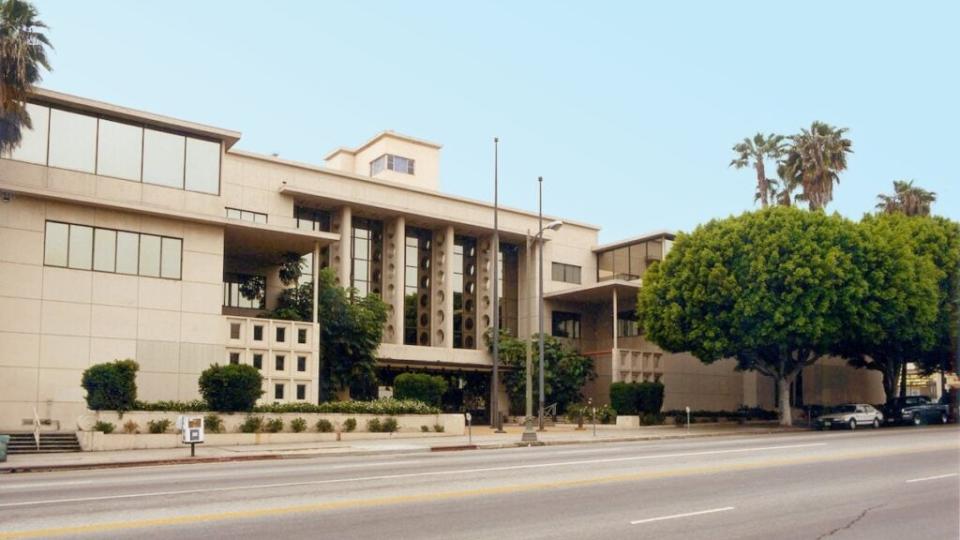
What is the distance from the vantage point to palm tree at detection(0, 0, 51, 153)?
31.7 meters

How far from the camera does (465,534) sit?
11.8 meters

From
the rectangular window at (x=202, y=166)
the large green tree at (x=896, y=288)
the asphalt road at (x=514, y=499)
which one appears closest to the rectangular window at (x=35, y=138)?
the rectangular window at (x=202, y=166)

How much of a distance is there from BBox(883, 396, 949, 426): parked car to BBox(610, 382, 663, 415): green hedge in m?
13.5

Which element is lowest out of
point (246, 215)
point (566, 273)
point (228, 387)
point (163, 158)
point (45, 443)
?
point (45, 443)

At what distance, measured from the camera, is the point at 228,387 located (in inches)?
1384

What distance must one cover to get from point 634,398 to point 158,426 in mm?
25855

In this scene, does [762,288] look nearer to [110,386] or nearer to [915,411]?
[915,411]

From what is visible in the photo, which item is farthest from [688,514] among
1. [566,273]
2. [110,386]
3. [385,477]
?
[566,273]

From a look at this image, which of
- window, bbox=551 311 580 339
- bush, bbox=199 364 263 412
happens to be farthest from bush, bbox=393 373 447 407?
window, bbox=551 311 580 339

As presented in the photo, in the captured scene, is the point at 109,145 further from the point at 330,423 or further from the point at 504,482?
the point at 504,482

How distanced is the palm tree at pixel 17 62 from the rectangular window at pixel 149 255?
6.23 metres

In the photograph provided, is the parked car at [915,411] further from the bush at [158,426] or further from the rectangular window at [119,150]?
the rectangular window at [119,150]

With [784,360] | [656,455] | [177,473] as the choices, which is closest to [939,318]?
[784,360]

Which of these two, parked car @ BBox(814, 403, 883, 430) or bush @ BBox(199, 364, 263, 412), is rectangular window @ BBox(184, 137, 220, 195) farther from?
parked car @ BBox(814, 403, 883, 430)
